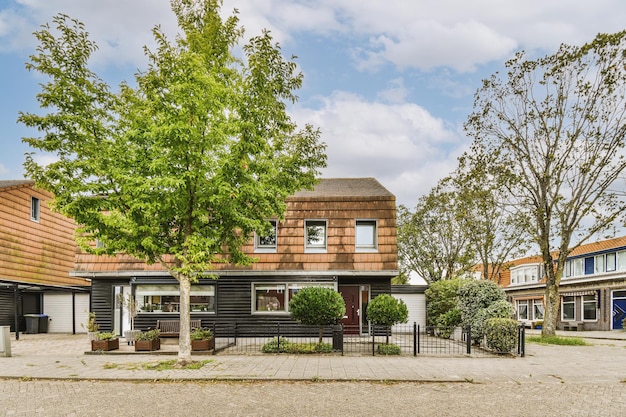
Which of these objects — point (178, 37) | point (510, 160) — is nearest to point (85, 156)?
point (178, 37)

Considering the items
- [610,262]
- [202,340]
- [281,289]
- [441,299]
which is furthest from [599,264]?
[202,340]

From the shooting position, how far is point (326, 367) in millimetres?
12602

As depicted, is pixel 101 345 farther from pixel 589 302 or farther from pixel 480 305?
pixel 589 302

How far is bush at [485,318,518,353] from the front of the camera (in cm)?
1556

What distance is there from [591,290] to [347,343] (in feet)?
→ 86.9

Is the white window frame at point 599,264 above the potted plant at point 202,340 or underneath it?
above

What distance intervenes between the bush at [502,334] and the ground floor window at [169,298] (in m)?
11.3

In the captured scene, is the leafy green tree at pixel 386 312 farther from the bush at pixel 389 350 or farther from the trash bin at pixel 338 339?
the trash bin at pixel 338 339

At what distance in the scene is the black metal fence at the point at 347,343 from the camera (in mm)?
15461

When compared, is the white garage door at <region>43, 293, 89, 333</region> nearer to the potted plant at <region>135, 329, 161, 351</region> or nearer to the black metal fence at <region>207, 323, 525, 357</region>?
the black metal fence at <region>207, 323, 525, 357</region>

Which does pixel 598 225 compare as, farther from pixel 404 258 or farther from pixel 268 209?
pixel 404 258

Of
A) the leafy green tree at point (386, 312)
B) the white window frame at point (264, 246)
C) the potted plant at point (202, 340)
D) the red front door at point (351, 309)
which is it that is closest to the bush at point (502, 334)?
the leafy green tree at point (386, 312)

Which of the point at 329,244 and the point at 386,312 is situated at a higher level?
the point at 329,244

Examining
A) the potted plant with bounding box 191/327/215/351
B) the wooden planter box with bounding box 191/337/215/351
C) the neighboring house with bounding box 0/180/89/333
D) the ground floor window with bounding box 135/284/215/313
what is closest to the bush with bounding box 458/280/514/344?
the potted plant with bounding box 191/327/215/351
